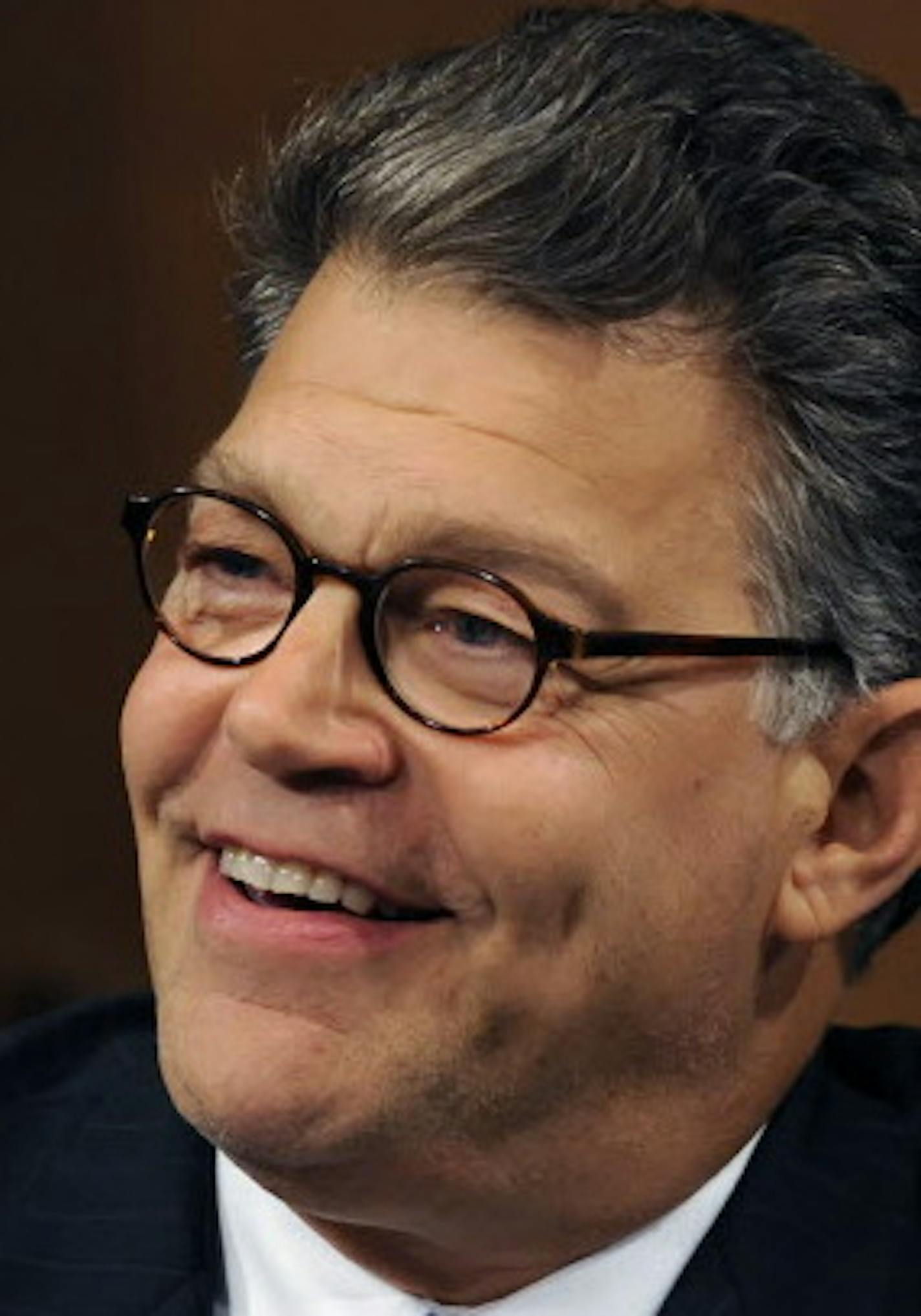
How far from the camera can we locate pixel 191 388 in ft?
7.91

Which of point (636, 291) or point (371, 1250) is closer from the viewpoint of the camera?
point (636, 291)

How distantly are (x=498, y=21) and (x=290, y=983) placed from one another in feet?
3.37

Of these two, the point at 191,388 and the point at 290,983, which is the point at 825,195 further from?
the point at 191,388

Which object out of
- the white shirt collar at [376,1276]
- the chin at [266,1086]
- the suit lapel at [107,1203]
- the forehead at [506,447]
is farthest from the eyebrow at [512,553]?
the suit lapel at [107,1203]

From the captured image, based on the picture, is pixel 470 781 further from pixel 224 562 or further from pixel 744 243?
pixel 744 243

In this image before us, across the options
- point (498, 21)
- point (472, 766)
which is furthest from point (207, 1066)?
point (498, 21)

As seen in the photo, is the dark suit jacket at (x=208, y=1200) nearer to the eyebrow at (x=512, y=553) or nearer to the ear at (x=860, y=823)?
the ear at (x=860, y=823)

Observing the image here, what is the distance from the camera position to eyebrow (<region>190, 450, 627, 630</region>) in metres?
1.44

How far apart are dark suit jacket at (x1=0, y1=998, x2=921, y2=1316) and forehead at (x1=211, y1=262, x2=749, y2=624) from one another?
1.30ft

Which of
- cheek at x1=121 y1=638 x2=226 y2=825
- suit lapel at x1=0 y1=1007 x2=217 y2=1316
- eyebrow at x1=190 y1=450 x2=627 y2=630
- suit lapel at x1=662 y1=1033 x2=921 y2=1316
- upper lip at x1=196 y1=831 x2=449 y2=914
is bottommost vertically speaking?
suit lapel at x1=0 y1=1007 x2=217 y2=1316

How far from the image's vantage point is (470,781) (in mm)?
1428

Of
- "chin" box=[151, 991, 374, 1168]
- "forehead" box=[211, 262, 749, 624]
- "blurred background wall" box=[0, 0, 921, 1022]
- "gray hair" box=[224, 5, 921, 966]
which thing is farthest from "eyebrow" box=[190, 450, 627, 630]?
"blurred background wall" box=[0, 0, 921, 1022]

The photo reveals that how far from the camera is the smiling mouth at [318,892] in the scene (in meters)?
1.45

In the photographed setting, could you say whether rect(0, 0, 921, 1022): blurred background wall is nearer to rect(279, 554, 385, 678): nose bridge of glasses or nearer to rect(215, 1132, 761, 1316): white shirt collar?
rect(215, 1132, 761, 1316): white shirt collar
